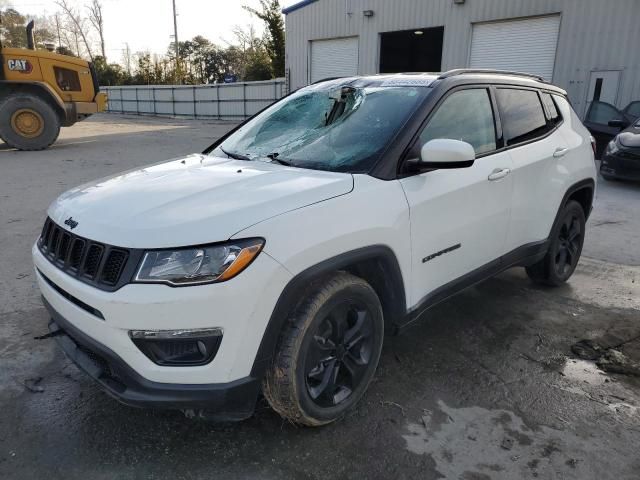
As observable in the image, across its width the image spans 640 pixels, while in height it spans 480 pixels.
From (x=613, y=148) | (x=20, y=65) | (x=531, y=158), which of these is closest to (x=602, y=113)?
(x=613, y=148)

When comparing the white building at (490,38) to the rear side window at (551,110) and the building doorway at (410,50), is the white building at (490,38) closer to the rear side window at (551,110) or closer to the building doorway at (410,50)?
the building doorway at (410,50)

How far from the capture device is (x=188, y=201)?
2291 millimetres

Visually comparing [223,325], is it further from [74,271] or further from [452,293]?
[452,293]

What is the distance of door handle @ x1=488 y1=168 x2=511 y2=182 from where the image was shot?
319cm

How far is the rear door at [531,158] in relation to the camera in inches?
138

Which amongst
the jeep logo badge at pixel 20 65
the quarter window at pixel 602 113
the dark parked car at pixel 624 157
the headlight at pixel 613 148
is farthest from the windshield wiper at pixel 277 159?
the jeep logo badge at pixel 20 65

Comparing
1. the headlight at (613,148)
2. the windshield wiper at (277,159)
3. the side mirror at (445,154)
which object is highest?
the side mirror at (445,154)

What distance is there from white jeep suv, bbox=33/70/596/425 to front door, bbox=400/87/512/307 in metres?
0.01

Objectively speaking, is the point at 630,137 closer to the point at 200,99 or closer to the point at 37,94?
the point at 37,94

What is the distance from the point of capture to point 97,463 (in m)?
2.29

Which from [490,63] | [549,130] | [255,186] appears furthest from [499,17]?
[255,186]

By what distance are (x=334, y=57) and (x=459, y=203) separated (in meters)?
18.4

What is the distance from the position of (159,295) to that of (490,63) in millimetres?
15689

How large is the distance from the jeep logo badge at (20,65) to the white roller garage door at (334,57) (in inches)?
421
